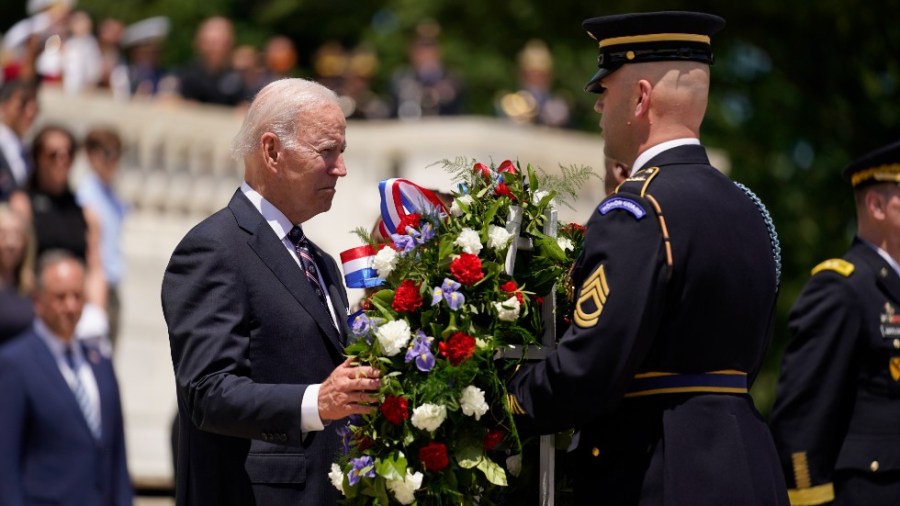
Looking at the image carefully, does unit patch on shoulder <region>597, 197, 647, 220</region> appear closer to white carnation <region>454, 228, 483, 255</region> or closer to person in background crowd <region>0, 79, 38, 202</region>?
white carnation <region>454, 228, 483, 255</region>

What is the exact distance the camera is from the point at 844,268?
22.9 ft

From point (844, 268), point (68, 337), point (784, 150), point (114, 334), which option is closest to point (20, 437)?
point (68, 337)

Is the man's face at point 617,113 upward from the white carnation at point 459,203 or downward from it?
upward

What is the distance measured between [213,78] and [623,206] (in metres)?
11.7

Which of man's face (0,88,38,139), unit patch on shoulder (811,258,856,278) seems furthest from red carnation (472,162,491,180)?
man's face (0,88,38,139)

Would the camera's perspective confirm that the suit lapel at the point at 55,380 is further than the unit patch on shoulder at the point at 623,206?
Yes

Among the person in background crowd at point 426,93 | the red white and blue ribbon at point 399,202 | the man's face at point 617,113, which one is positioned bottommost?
the person in background crowd at point 426,93

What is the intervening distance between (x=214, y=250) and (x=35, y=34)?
941 cm

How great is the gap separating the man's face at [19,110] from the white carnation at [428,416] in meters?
7.78

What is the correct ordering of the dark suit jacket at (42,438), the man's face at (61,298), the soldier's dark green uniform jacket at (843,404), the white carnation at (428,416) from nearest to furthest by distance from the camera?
1. the white carnation at (428,416)
2. the soldier's dark green uniform jacket at (843,404)
3. the dark suit jacket at (42,438)
4. the man's face at (61,298)

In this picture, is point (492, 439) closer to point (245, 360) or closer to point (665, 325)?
point (665, 325)

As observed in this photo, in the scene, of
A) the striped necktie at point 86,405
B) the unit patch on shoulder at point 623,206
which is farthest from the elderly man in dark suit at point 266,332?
the striped necktie at point 86,405

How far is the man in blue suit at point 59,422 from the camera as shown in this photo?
8.06m

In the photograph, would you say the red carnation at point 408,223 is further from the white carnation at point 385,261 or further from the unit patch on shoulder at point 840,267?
the unit patch on shoulder at point 840,267
